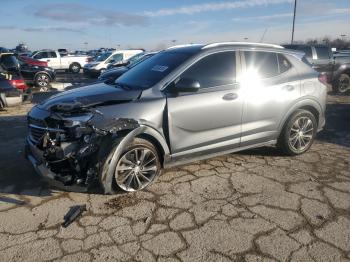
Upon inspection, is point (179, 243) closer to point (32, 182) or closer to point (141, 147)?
point (141, 147)

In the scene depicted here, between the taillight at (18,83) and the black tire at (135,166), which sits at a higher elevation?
the taillight at (18,83)

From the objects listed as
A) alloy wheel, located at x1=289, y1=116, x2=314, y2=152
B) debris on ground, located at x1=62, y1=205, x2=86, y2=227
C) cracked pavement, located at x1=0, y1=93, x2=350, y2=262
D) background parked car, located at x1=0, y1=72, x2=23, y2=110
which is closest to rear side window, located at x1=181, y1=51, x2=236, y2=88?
cracked pavement, located at x1=0, y1=93, x2=350, y2=262

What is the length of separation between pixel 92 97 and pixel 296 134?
132 inches

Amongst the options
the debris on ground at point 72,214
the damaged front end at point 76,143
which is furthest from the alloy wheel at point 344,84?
the debris on ground at point 72,214

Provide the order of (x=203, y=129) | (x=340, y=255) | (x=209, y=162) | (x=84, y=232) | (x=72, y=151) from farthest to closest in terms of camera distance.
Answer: (x=209, y=162)
(x=203, y=129)
(x=72, y=151)
(x=84, y=232)
(x=340, y=255)

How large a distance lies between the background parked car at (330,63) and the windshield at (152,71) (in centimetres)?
862

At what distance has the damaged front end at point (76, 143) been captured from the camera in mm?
3768

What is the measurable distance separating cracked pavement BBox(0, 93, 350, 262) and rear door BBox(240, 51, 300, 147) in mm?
577

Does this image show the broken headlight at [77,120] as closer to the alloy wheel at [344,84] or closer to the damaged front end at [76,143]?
the damaged front end at [76,143]

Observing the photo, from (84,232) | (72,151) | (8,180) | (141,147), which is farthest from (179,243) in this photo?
(8,180)

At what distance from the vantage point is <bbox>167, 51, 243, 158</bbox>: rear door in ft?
14.1

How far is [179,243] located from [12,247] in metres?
1.61

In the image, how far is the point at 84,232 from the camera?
11.2 feet

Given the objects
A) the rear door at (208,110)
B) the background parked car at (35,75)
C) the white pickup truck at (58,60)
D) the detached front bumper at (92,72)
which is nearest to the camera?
the rear door at (208,110)
